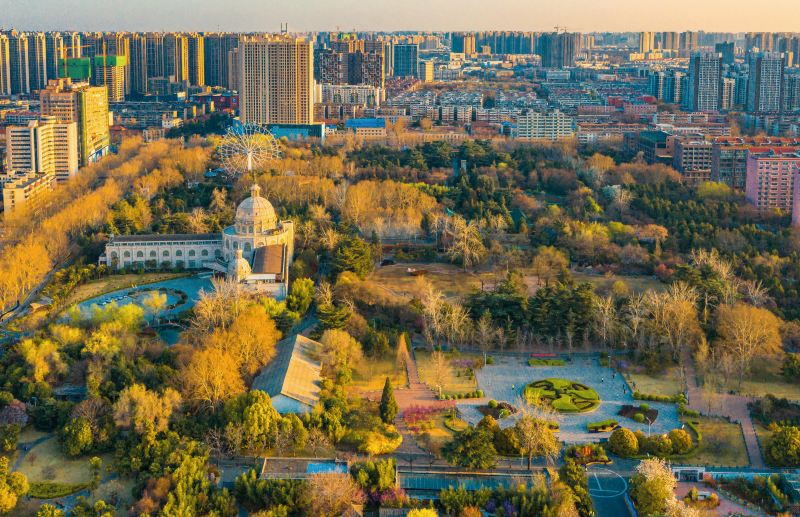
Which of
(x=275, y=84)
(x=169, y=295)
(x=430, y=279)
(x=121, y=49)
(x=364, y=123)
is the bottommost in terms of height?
(x=169, y=295)

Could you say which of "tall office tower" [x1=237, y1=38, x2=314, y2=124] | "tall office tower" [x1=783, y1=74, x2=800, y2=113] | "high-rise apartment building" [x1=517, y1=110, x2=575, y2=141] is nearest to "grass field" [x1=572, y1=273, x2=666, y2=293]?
"high-rise apartment building" [x1=517, y1=110, x2=575, y2=141]

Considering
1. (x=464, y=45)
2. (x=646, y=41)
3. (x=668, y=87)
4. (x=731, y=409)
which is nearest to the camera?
(x=731, y=409)

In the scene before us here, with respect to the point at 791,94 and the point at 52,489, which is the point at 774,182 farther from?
the point at 791,94

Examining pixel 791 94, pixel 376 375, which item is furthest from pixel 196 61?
pixel 376 375

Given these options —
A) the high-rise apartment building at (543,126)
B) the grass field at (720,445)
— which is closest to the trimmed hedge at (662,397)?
the grass field at (720,445)

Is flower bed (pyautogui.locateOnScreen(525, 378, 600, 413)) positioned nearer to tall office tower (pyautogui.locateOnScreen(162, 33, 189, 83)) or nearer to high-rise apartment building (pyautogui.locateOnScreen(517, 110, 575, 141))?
high-rise apartment building (pyautogui.locateOnScreen(517, 110, 575, 141))

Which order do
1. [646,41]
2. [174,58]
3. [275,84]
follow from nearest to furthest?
[275,84] → [174,58] → [646,41]

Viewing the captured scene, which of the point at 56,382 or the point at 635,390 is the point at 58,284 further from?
the point at 635,390

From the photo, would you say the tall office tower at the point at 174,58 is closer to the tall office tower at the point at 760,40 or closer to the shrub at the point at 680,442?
the tall office tower at the point at 760,40
